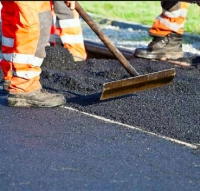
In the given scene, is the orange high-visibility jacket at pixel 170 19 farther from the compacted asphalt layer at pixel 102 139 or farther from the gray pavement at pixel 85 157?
the gray pavement at pixel 85 157

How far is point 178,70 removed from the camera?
7.13 metres

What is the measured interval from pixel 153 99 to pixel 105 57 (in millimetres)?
2345

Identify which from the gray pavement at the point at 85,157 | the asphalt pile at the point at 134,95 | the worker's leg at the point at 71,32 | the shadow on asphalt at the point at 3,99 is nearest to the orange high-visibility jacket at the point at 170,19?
the asphalt pile at the point at 134,95

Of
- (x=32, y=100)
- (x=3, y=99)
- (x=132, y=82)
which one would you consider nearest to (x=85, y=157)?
(x=132, y=82)

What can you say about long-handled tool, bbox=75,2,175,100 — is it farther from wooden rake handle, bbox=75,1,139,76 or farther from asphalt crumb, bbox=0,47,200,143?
asphalt crumb, bbox=0,47,200,143

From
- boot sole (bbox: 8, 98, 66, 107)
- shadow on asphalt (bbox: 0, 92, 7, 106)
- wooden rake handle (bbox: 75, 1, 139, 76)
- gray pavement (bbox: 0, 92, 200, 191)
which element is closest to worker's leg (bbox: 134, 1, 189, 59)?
wooden rake handle (bbox: 75, 1, 139, 76)

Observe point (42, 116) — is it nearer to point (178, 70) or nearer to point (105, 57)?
point (178, 70)

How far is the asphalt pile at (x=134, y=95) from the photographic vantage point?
539 cm

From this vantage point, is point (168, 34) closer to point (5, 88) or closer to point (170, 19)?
point (170, 19)

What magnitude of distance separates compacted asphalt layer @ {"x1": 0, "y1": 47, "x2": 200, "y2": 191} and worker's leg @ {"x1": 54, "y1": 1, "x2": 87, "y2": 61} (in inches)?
Result: 36.6

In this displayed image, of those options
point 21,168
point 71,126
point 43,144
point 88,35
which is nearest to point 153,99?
point 71,126

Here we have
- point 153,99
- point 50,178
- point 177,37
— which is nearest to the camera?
point 50,178

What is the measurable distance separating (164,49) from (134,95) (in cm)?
187

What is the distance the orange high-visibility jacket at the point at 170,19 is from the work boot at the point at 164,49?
0.07 m
